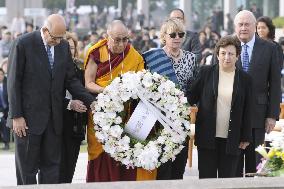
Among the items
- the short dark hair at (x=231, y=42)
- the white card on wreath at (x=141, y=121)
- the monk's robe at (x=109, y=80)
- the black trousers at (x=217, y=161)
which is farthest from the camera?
the black trousers at (x=217, y=161)

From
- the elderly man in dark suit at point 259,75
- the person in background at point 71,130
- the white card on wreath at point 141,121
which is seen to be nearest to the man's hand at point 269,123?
the elderly man in dark suit at point 259,75

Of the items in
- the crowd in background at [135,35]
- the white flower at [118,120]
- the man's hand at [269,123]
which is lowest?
the crowd in background at [135,35]

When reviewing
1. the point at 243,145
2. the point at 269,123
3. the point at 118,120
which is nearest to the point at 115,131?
the point at 118,120

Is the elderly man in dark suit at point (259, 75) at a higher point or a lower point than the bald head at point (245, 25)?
lower

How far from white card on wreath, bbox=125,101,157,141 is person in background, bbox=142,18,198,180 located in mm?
427

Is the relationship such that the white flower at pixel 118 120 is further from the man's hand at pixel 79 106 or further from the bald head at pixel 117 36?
the bald head at pixel 117 36

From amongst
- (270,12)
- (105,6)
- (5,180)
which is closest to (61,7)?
(105,6)

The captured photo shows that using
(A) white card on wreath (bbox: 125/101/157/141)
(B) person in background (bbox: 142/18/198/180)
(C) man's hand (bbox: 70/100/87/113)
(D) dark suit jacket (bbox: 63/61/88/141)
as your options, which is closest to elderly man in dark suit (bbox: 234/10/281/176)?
(B) person in background (bbox: 142/18/198/180)

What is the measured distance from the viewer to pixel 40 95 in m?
8.99

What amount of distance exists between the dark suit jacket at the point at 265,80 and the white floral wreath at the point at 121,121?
4.58 feet

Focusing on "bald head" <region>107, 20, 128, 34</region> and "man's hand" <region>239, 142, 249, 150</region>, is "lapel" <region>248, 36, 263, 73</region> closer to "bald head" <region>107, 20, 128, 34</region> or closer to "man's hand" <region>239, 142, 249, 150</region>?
"man's hand" <region>239, 142, 249, 150</region>

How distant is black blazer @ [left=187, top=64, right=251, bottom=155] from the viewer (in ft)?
30.0

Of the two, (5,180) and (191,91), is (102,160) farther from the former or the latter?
(5,180)

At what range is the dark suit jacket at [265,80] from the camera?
9.85 meters
